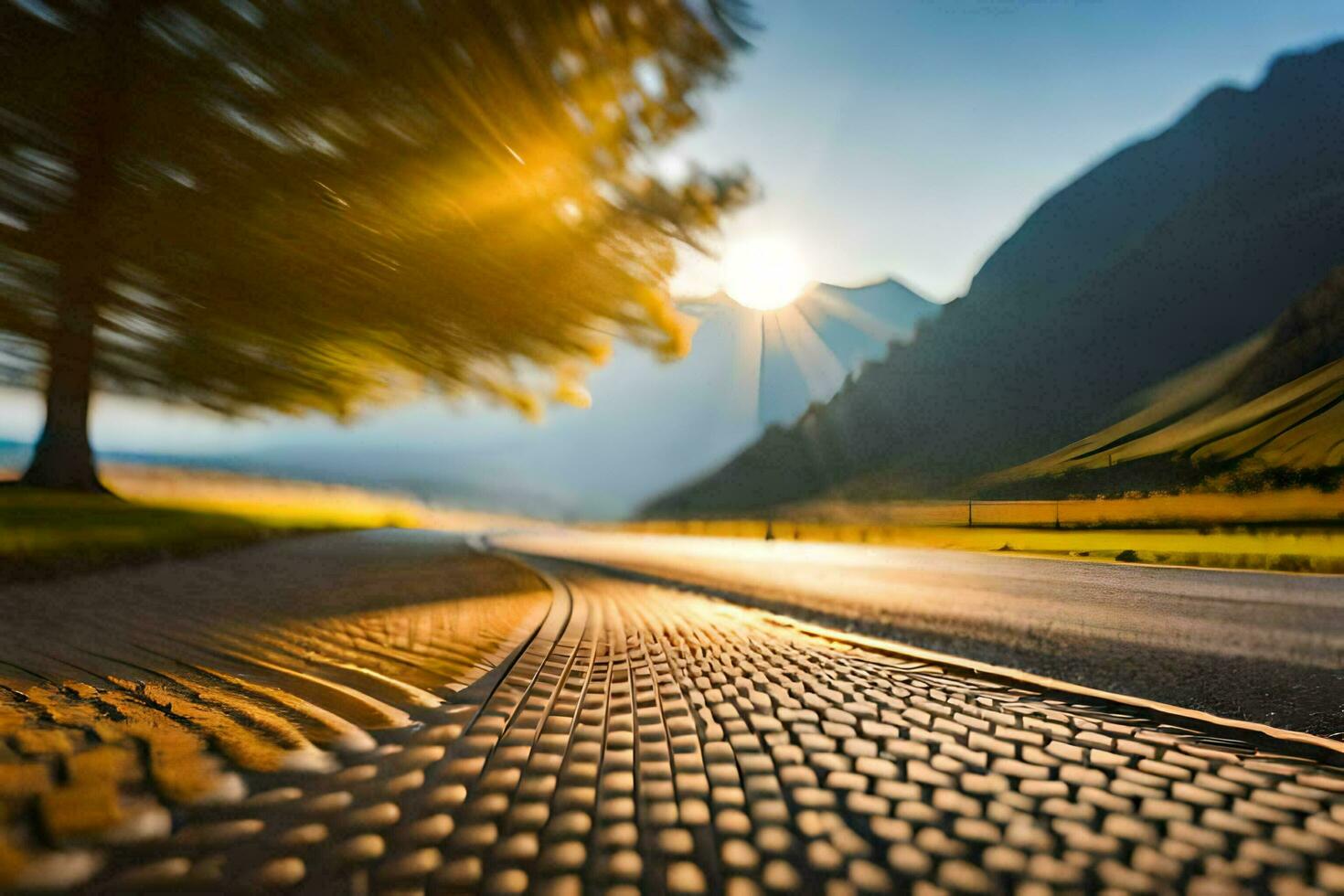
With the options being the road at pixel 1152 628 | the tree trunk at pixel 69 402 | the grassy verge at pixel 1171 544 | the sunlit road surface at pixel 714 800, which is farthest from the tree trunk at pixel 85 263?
the road at pixel 1152 628

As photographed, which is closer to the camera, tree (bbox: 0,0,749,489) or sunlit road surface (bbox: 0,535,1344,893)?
sunlit road surface (bbox: 0,535,1344,893)

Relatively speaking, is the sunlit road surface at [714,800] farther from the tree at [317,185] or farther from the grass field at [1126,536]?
the tree at [317,185]

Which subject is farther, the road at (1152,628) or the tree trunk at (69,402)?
the tree trunk at (69,402)

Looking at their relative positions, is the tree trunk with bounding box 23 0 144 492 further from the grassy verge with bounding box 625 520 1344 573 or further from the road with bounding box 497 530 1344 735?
the road with bounding box 497 530 1344 735

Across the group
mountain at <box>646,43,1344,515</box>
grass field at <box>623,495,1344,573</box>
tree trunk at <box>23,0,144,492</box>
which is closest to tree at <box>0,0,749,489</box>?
tree trunk at <box>23,0,144,492</box>

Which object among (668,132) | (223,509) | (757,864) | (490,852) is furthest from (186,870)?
(223,509)

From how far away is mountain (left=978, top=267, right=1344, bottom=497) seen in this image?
7.11 feet

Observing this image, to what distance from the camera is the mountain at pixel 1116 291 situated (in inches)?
106

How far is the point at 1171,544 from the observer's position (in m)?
2.31

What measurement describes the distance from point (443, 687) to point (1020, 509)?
2.63m

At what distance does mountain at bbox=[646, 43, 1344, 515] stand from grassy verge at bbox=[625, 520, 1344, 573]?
30 cm

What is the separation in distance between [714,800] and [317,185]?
3807 mm

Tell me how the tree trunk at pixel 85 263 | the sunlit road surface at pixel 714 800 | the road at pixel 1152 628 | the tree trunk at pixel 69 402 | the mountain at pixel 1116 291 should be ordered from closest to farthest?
1. the sunlit road surface at pixel 714 800
2. the road at pixel 1152 628
3. the mountain at pixel 1116 291
4. the tree trunk at pixel 85 263
5. the tree trunk at pixel 69 402

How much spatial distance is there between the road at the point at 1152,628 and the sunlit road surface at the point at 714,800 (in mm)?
556
